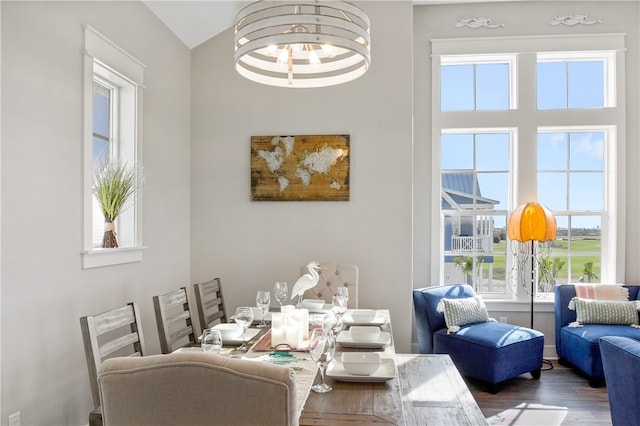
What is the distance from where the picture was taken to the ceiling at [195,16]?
3612 mm

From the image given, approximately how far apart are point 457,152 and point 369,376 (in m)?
3.50

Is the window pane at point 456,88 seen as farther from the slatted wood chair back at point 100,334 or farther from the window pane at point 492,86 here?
the slatted wood chair back at point 100,334

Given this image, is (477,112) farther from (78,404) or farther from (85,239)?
(78,404)

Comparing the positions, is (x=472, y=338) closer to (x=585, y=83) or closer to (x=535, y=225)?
(x=535, y=225)

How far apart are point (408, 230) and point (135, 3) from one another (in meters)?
2.79

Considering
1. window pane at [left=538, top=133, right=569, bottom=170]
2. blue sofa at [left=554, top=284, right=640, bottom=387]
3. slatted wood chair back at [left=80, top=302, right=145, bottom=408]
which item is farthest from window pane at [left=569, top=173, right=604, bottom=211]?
slatted wood chair back at [left=80, top=302, right=145, bottom=408]

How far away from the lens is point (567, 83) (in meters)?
4.75

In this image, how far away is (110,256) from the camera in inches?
117

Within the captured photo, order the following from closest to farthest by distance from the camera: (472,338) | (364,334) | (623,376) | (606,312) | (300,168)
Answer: (623,376), (364,334), (472,338), (606,312), (300,168)

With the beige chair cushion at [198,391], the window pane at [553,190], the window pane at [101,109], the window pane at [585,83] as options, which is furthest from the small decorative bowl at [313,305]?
the window pane at [585,83]

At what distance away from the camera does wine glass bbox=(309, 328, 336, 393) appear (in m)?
1.67

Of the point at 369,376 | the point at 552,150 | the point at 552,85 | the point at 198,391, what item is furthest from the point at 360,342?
the point at 552,85

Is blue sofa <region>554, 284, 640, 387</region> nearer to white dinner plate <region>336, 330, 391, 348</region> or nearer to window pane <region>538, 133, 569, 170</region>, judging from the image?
window pane <region>538, 133, 569, 170</region>

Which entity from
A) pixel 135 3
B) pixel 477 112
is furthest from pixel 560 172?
pixel 135 3
